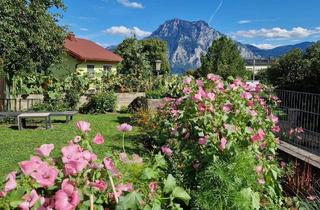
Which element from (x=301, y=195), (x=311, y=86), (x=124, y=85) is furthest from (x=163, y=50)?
(x=301, y=195)

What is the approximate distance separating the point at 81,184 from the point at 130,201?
0.69 feet

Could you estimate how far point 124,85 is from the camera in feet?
62.7

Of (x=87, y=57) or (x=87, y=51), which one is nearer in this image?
(x=87, y=57)

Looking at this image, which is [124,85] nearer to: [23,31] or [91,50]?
[23,31]

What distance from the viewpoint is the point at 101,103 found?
16547 millimetres

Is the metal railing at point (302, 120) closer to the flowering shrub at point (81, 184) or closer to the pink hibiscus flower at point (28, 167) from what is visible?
the flowering shrub at point (81, 184)

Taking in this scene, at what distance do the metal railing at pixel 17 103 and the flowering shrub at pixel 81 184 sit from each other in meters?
14.5

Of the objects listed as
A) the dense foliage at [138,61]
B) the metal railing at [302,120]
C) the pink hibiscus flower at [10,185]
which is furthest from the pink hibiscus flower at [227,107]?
the dense foliage at [138,61]

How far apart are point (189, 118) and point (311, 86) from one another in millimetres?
11496

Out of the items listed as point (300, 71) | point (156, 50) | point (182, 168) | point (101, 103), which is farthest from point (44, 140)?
point (156, 50)

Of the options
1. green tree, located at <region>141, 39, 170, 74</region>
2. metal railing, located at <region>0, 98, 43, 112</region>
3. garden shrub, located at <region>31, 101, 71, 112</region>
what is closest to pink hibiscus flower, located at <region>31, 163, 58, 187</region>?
garden shrub, located at <region>31, 101, 71, 112</region>

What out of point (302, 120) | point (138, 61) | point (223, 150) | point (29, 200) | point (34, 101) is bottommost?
point (34, 101)

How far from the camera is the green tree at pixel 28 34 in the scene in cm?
1235

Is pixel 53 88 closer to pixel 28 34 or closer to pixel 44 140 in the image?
pixel 28 34
